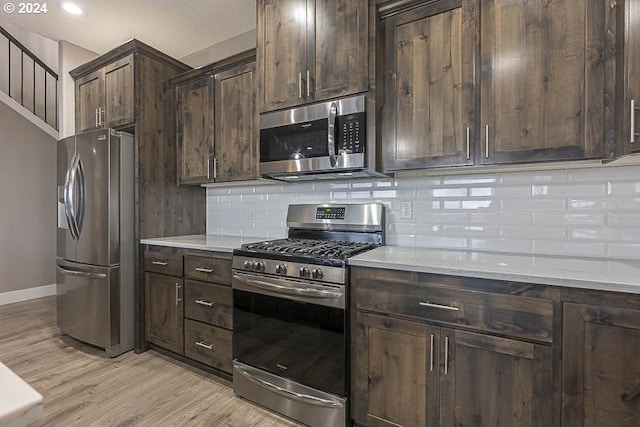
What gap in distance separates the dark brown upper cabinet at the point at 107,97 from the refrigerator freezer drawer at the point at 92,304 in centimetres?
128

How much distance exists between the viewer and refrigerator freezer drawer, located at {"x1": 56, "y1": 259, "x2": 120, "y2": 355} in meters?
2.51

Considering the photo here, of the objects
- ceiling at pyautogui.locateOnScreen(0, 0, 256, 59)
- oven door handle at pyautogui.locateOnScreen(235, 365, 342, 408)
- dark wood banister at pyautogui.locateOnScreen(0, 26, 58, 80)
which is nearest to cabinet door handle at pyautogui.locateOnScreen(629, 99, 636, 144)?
oven door handle at pyautogui.locateOnScreen(235, 365, 342, 408)

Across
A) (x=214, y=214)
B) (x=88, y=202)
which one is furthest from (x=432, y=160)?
(x=88, y=202)

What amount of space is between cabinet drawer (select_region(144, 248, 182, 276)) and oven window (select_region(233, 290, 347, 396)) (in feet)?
2.24

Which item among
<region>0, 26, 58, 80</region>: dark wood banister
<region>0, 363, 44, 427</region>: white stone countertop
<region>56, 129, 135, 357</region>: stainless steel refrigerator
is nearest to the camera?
<region>0, 363, 44, 427</region>: white stone countertop

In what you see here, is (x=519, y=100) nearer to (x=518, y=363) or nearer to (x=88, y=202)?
(x=518, y=363)

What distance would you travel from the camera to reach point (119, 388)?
2104mm

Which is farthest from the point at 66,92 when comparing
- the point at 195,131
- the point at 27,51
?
the point at 27,51

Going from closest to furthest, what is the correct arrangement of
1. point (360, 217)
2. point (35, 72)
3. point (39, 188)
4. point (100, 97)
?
1. point (360, 217)
2. point (100, 97)
3. point (39, 188)
4. point (35, 72)

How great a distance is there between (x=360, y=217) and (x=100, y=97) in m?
2.63

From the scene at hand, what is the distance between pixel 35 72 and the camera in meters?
4.42

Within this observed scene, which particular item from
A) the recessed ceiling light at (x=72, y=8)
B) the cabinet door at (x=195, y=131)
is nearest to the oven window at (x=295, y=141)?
the cabinet door at (x=195, y=131)

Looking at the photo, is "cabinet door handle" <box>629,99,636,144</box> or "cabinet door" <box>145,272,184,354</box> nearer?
"cabinet door handle" <box>629,99,636,144</box>

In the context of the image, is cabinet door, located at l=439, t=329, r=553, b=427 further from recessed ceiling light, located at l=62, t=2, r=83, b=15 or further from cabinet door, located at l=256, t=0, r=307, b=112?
recessed ceiling light, located at l=62, t=2, r=83, b=15
